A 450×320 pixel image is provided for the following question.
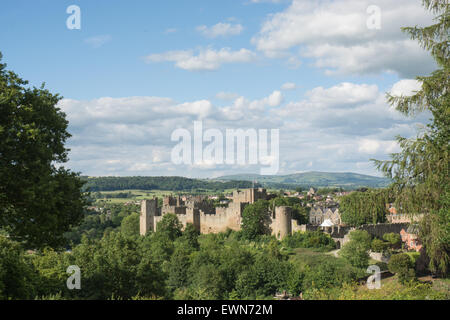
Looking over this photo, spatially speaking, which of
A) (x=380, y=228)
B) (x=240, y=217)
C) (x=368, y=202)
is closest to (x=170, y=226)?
(x=240, y=217)

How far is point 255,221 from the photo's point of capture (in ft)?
168

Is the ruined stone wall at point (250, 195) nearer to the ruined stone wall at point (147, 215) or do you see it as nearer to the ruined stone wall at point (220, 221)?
the ruined stone wall at point (220, 221)

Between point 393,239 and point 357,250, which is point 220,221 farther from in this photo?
point 357,250

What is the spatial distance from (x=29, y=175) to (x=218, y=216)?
46.6m

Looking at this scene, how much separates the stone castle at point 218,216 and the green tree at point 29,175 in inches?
1494

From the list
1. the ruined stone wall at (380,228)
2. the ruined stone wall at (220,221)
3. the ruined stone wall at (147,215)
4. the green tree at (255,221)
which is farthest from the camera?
the ruined stone wall at (147,215)

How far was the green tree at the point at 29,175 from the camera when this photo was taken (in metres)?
11.7

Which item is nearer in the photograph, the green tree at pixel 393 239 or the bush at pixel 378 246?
the bush at pixel 378 246

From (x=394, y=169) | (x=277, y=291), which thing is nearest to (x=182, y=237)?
(x=277, y=291)

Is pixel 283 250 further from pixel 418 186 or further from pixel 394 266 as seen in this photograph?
pixel 418 186

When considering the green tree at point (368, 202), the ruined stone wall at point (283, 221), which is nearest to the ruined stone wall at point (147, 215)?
the ruined stone wall at point (283, 221)

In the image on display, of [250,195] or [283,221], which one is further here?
[250,195]

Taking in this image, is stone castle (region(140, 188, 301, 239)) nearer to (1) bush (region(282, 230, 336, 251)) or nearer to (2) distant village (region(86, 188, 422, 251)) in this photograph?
(2) distant village (region(86, 188, 422, 251))

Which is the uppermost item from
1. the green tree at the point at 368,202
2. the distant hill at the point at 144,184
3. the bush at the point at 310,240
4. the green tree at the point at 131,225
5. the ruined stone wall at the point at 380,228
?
the green tree at the point at 368,202
